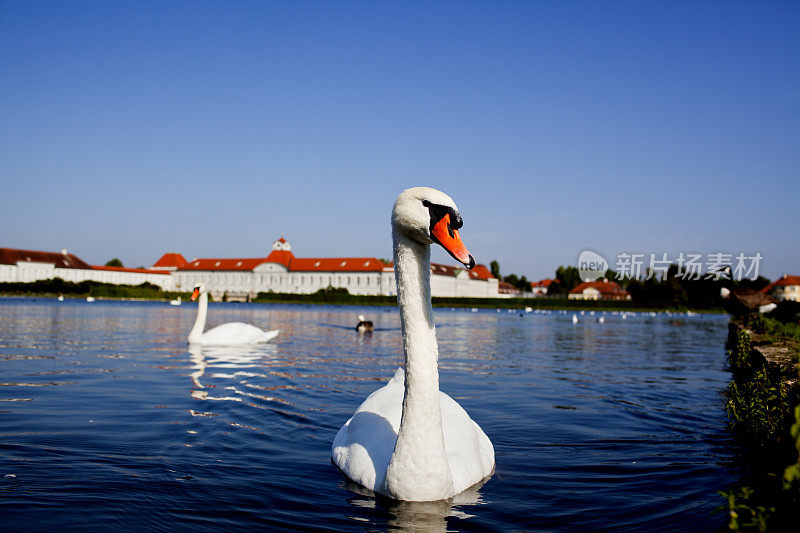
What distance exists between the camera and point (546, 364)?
1650 centimetres

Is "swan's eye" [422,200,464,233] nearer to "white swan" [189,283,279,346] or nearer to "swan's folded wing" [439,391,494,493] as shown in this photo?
"swan's folded wing" [439,391,494,493]

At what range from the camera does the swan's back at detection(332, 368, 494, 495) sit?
476 centimetres

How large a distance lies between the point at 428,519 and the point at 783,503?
238 cm

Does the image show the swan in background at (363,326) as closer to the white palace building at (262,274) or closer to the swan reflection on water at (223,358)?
the swan reflection on water at (223,358)

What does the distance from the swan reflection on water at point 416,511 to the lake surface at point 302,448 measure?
1 centimetres

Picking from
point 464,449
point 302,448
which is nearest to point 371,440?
point 464,449

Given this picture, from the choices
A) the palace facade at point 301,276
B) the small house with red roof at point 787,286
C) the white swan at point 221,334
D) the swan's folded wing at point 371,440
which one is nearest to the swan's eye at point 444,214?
the swan's folded wing at point 371,440

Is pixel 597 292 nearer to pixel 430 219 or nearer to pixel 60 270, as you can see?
pixel 60 270

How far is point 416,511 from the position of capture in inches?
171

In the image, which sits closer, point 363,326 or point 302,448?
point 302,448

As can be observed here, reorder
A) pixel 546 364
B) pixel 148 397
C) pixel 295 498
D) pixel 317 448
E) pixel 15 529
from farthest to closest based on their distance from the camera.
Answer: pixel 546 364 → pixel 148 397 → pixel 317 448 → pixel 295 498 → pixel 15 529

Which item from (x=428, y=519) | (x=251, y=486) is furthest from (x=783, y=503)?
(x=251, y=486)

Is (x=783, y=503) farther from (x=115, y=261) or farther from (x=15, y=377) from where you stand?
(x=115, y=261)

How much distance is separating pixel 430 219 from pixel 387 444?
6.69 feet
